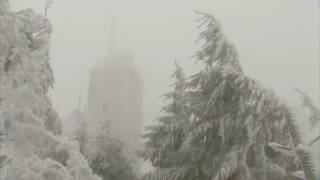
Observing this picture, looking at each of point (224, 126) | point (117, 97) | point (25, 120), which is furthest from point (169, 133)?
point (117, 97)

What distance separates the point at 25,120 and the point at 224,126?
4.95 metres

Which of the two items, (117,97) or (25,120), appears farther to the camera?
(117,97)

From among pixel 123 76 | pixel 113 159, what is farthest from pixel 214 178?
pixel 123 76

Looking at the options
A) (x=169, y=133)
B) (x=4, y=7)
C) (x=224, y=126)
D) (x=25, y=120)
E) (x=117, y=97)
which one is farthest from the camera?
(x=117, y=97)

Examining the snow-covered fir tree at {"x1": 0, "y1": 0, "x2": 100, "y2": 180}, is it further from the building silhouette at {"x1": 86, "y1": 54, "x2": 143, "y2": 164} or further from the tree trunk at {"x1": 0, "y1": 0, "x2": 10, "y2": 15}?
the building silhouette at {"x1": 86, "y1": 54, "x2": 143, "y2": 164}

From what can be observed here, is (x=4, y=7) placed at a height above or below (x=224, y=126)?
above

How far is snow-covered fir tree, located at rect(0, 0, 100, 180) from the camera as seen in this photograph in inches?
236

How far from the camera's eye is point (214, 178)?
10.1 metres

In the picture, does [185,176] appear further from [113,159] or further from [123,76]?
[123,76]

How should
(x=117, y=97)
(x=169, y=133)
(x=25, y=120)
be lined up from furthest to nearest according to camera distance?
(x=117, y=97), (x=169, y=133), (x=25, y=120)

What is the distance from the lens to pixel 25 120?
20.7 feet

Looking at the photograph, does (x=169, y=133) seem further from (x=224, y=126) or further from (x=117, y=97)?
(x=117, y=97)

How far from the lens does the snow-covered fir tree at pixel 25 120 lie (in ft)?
19.7

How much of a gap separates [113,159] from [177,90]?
29.9ft
